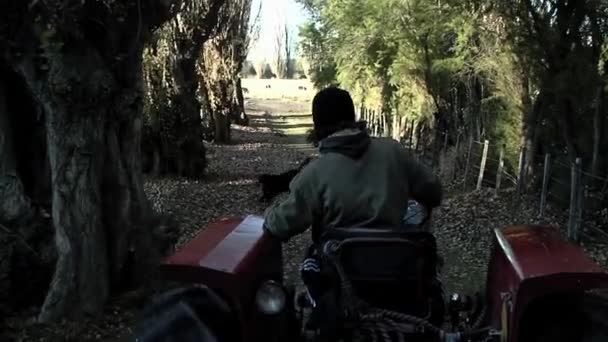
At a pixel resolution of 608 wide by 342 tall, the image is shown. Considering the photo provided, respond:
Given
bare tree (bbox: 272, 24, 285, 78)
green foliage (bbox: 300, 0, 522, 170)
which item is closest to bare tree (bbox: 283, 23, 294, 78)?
bare tree (bbox: 272, 24, 285, 78)

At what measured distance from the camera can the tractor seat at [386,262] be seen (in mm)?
3113

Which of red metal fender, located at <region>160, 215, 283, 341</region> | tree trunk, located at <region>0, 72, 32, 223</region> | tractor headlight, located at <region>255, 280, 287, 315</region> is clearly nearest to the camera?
red metal fender, located at <region>160, 215, 283, 341</region>

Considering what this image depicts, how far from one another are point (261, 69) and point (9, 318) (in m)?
76.1

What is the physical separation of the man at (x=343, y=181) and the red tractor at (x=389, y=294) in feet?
0.68

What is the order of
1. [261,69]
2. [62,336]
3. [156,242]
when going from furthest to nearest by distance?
[261,69]
[156,242]
[62,336]

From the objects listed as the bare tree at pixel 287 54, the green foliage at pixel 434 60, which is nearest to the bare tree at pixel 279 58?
the bare tree at pixel 287 54

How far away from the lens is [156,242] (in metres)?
7.57

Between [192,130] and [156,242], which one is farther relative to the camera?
[192,130]

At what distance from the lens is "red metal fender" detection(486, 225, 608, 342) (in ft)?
9.76

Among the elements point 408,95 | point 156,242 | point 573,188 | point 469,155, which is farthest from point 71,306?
point 408,95

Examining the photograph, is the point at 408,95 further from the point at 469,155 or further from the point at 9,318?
the point at 9,318

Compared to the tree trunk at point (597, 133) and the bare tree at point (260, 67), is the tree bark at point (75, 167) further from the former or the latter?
the bare tree at point (260, 67)

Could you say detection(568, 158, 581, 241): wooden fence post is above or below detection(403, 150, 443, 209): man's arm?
below

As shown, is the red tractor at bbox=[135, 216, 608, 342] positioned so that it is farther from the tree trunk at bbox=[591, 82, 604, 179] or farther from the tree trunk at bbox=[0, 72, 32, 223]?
the tree trunk at bbox=[591, 82, 604, 179]
